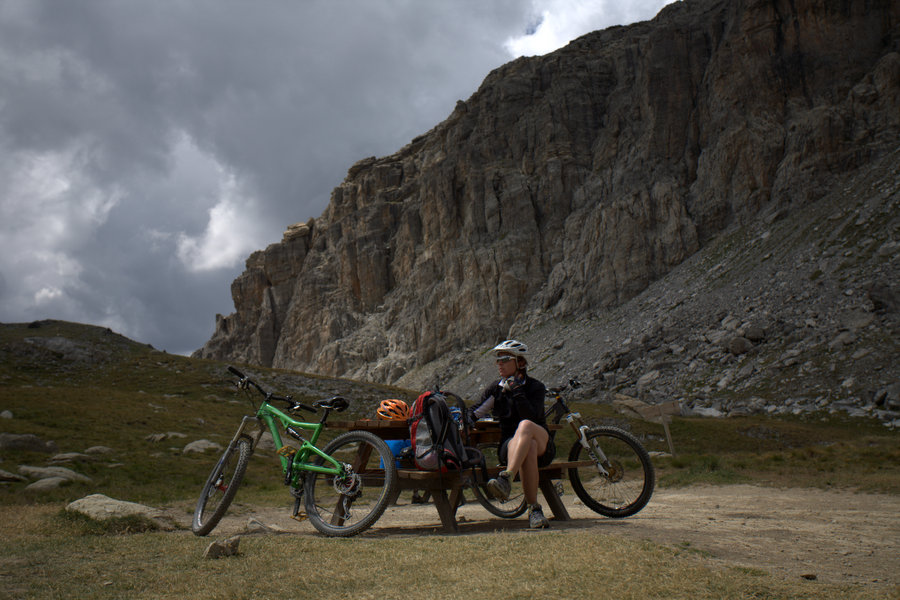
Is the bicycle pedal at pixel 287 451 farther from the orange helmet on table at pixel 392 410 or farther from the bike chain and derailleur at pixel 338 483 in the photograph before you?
the orange helmet on table at pixel 392 410

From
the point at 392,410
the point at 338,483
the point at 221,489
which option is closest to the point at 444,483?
the point at 338,483

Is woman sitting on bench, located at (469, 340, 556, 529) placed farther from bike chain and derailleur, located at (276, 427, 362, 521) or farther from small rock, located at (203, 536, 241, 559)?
small rock, located at (203, 536, 241, 559)

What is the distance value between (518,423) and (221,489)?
4218 millimetres

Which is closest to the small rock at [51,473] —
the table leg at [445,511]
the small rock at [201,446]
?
the small rock at [201,446]

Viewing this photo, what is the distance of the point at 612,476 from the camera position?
771cm

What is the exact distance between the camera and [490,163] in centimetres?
8762

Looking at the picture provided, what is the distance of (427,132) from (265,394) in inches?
4631

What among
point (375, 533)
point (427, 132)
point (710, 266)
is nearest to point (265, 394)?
point (375, 533)

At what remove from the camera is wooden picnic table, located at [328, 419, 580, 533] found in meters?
6.81

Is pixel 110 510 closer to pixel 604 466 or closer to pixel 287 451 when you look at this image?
pixel 287 451

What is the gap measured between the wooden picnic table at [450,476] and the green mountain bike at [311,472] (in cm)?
23

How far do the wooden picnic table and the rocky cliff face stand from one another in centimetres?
5593

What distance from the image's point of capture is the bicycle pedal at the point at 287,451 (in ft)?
23.7

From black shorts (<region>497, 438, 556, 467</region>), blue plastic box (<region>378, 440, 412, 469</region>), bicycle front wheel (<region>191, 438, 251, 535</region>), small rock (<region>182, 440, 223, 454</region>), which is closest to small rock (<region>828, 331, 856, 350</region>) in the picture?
black shorts (<region>497, 438, 556, 467</region>)
